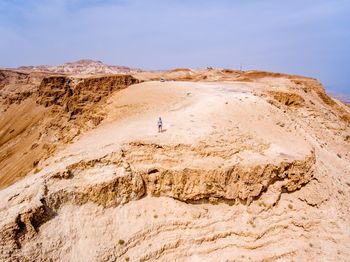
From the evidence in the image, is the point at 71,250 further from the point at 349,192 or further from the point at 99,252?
the point at 349,192

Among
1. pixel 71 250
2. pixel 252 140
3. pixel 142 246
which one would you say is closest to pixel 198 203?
pixel 142 246

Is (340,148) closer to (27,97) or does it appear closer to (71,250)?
(71,250)

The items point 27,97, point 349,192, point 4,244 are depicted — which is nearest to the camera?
point 4,244

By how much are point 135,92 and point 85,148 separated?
11.8 metres

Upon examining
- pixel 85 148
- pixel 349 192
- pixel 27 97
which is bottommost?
pixel 27 97

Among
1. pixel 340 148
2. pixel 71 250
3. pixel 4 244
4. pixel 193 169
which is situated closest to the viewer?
pixel 4 244

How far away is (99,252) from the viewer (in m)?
13.6

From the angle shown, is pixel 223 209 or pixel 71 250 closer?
pixel 71 250

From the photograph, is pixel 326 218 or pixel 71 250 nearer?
pixel 71 250

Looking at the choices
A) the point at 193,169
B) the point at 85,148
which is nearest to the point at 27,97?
the point at 85,148

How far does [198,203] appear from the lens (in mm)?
16109

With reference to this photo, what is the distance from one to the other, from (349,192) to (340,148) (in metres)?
9.72

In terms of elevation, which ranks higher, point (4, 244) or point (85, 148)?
point (85, 148)

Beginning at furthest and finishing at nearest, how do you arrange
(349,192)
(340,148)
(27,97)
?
(27,97)
(340,148)
(349,192)
